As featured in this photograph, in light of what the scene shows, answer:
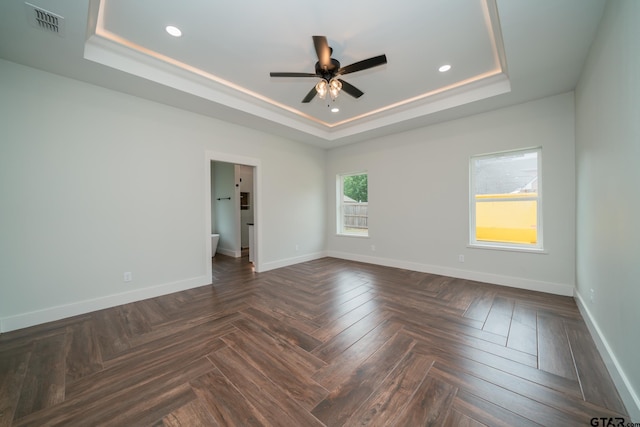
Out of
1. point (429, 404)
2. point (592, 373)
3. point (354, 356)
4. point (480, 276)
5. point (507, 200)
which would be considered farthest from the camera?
point (480, 276)

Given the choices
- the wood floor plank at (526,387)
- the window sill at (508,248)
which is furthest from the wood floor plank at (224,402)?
the window sill at (508,248)

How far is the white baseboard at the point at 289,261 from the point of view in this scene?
15.4 ft

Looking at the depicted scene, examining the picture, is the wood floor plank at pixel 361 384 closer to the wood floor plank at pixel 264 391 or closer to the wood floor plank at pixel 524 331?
the wood floor plank at pixel 264 391

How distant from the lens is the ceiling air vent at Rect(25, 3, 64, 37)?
1870 millimetres

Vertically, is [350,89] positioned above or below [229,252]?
above

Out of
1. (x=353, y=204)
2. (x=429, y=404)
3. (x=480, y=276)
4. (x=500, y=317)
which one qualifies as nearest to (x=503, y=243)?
(x=480, y=276)

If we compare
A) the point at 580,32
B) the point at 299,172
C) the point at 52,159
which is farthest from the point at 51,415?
the point at 580,32

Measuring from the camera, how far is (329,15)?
6.98 ft

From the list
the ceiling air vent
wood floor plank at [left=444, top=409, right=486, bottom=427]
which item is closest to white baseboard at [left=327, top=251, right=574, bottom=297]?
wood floor plank at [left=444, top=409, right=486, bottom=427]

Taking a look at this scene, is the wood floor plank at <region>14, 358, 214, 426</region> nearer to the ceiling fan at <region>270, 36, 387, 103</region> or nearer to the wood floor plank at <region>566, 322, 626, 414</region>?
the wood floor plank at <region>566, 322, 626, 414</region>

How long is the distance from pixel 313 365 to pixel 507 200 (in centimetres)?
393

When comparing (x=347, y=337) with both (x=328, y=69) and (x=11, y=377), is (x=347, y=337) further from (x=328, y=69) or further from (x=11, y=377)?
(x=328, y=69)

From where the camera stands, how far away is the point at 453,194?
162 inches

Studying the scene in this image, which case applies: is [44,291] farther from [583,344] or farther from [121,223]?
[583,344]
